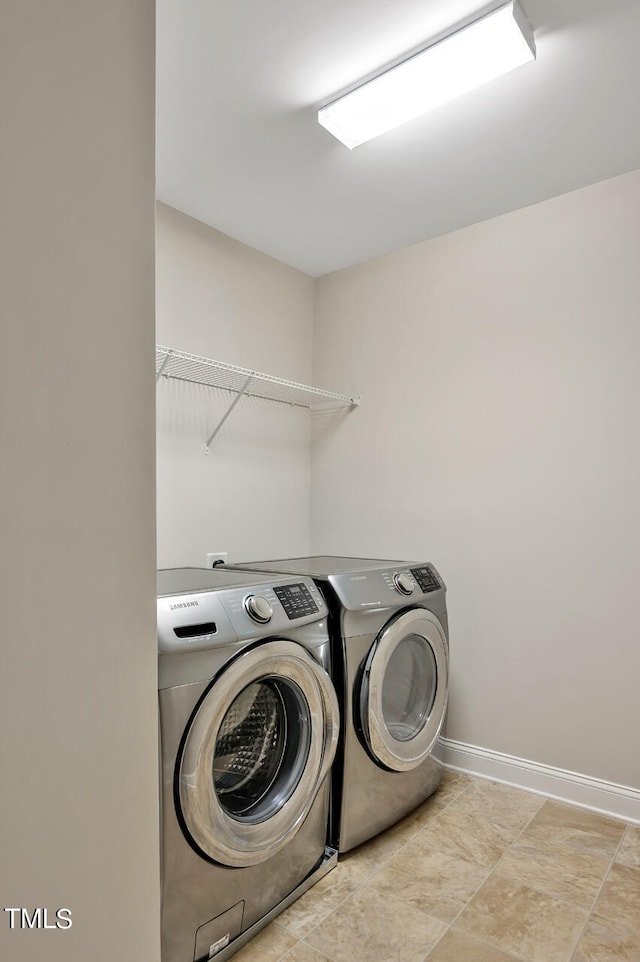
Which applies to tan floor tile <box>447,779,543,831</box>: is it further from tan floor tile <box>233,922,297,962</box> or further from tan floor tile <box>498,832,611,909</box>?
tan floor tile <box>233,922,297,962</box>

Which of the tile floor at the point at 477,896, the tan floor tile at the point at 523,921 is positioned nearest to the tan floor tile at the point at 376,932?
the tile floor at the point at 477,896

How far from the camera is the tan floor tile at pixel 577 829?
1935 millimetres

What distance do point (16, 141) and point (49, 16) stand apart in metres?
0.20

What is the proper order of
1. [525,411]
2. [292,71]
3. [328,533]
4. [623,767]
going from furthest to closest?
[328,533], [525,411], [623,767], [292,71]

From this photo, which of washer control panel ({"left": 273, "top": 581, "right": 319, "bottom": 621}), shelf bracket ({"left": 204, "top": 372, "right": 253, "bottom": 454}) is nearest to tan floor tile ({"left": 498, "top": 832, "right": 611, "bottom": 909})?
washer control panel ({"left": 273, "top": 581, "right": 319, "bottom": 621})

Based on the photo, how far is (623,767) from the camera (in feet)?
6.89

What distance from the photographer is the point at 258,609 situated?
152 cm

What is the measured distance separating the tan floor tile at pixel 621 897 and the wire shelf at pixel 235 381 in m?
2.09

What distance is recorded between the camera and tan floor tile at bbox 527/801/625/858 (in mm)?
1935

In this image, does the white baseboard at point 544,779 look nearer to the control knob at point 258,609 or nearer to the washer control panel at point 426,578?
the washer control panel at point 426,578

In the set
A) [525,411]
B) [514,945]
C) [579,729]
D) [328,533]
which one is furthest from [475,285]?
[514,945]

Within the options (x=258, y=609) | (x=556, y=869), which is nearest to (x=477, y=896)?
(x=556, y=869)

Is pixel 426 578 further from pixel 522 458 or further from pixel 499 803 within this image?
pixel 499 803

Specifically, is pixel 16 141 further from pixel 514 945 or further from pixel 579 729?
pixel 579 729
